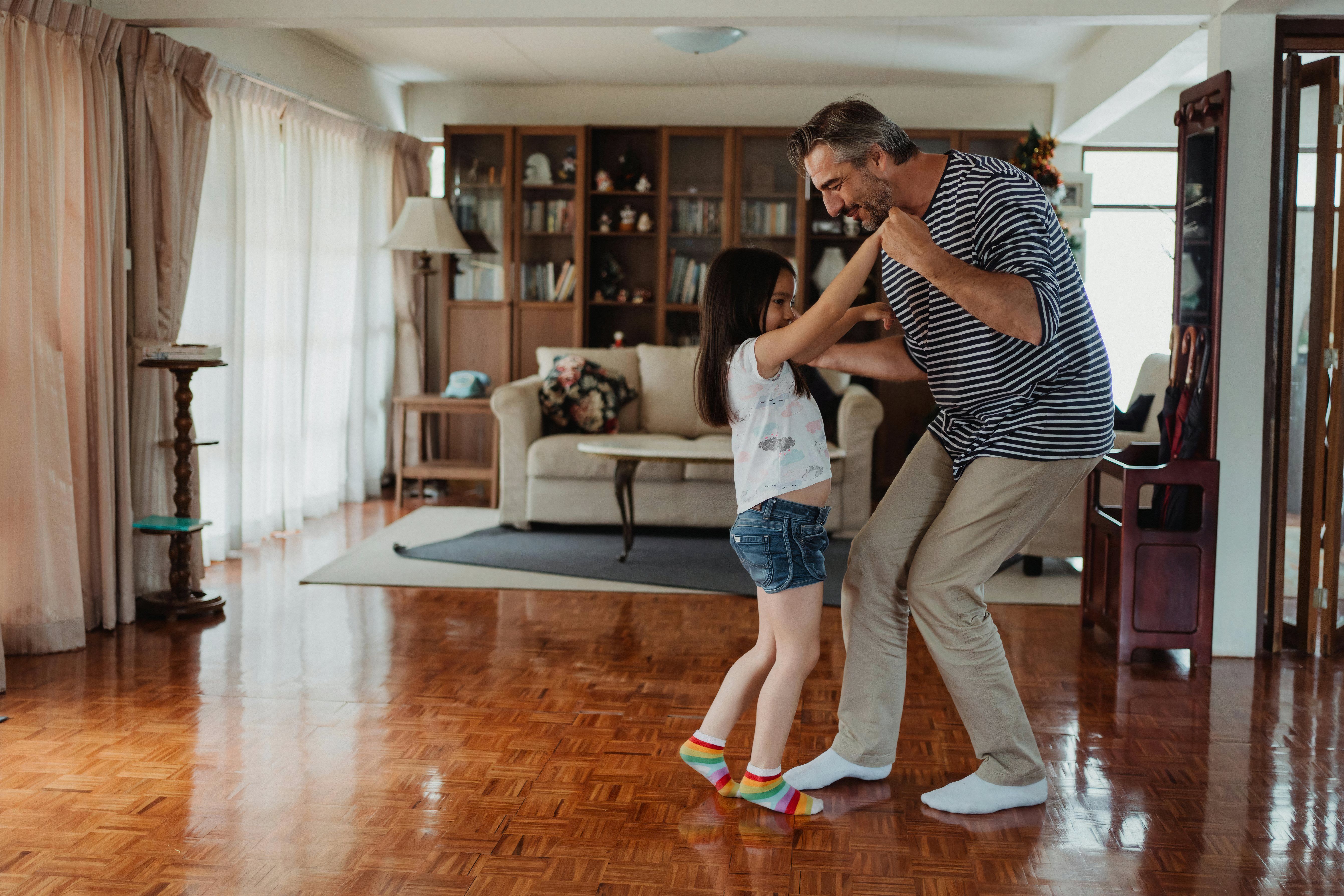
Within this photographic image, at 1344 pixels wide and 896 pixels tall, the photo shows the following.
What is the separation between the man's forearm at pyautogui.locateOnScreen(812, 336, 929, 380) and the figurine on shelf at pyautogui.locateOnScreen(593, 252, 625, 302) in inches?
189

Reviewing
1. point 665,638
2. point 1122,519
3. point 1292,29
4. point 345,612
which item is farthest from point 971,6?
point 345,612

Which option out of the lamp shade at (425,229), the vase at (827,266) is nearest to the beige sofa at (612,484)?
the lamp shade at (425,229)

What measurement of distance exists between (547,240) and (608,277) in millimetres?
456

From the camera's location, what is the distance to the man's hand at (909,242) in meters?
2.05

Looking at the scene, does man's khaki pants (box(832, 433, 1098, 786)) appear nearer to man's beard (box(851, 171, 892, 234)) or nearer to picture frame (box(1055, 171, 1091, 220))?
man's beard (box(851, 171, 892, 234))

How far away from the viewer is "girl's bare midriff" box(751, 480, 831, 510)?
2303 mm

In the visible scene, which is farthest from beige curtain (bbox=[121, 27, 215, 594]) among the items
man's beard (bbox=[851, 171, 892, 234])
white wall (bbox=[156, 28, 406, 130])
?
man's beard (bbox=[851, 171, 892, 234])

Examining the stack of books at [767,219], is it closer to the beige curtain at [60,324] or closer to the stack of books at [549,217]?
the stack of books at [549,217]

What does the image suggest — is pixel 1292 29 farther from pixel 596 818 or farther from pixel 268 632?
pixel 268 632

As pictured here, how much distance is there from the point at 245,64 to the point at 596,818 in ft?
13.5

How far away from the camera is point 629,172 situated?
7.10m

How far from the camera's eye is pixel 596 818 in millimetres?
2363

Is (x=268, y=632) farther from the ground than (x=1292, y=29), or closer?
closer

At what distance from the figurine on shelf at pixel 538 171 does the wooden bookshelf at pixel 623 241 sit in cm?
26
